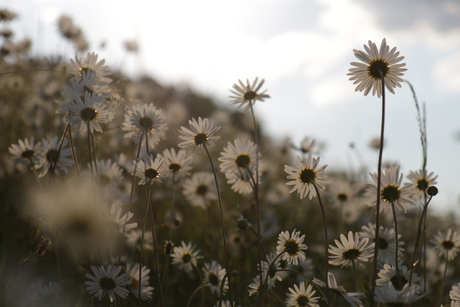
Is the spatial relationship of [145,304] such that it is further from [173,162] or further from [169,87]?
[169,87]

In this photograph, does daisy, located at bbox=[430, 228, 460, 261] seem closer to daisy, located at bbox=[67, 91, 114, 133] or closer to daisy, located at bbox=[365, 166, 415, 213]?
daisy, located at bbox=[365, 166, 415, 213]

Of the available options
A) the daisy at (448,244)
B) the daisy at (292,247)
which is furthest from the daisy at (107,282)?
the daisy at (448,244)

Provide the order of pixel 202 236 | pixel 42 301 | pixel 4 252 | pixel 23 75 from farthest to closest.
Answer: pixel 23 75 → pixel 202 236 → pixel 4 252 → pixel 42 301

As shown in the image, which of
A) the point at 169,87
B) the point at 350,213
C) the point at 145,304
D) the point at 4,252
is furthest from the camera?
the point at 169,87

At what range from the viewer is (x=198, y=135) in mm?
2105

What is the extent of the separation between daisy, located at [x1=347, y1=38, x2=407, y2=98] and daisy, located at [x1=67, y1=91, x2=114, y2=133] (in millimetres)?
1040

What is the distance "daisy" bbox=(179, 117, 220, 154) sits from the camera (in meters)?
2.08

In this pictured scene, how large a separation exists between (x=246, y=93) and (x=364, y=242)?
2.75 ft

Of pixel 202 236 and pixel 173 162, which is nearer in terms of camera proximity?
pixel 173 162

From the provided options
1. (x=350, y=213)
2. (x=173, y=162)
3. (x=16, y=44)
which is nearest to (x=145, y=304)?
(x=173, y=162)

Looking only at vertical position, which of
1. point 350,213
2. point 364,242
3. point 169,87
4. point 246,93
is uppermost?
point 169,87

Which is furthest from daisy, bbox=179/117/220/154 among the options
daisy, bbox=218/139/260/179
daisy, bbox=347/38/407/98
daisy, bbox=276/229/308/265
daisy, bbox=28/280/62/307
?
daisy, bbox=28/280/62/307

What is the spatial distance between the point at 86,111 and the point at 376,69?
3.92 feet

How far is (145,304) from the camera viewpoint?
2611 mm
